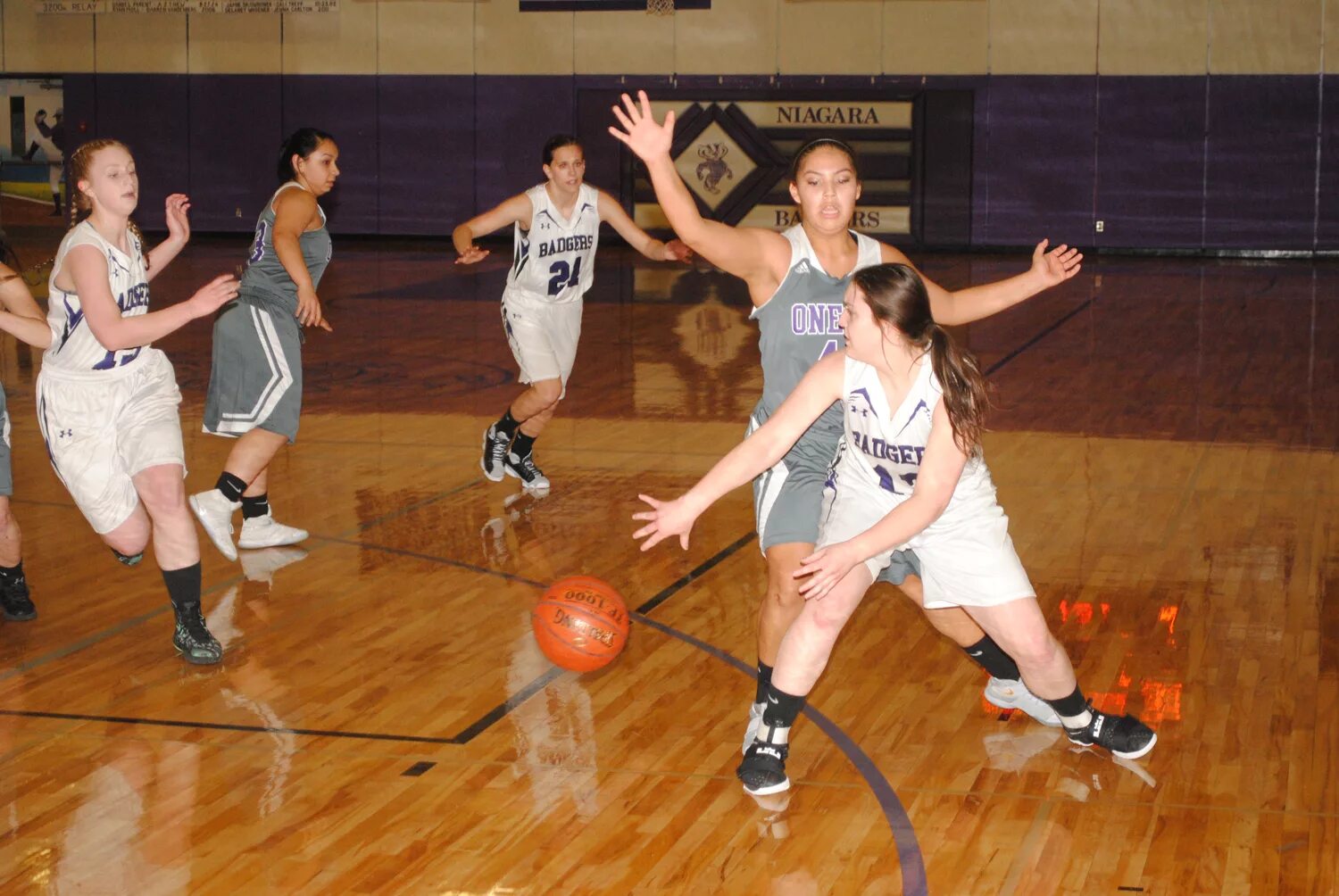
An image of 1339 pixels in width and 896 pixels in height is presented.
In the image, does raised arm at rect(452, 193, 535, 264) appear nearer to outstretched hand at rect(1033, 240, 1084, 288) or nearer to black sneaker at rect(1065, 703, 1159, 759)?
outstretched hand at rect(1033, 240, 1084, 288)

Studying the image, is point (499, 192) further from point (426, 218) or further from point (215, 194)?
point (215, 194)

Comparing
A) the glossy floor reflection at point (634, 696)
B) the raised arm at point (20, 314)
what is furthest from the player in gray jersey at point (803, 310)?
the raised arm at point (20, 314)

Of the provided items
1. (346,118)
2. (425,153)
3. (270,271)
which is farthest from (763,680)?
(346,118)

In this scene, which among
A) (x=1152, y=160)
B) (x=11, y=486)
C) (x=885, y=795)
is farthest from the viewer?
(x=1152, y=160)

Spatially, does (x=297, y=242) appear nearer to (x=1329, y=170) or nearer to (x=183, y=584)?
(x=183, y=584)

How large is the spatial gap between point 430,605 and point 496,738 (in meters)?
1.57

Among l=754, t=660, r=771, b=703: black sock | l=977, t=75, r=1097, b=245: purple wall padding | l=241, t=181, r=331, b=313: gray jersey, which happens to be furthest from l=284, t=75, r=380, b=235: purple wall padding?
l=754, t=660, r=771, b=703: black sock

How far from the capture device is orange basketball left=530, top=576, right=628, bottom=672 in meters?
5.45

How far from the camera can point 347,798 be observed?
14.7 ft

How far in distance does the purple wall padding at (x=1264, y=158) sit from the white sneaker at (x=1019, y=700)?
709 inches

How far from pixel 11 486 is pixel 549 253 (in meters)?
3.24

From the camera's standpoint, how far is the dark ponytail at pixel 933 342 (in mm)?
4168

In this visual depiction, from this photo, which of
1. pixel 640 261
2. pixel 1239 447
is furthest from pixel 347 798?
pixel 640 261

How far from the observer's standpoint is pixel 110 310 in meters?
5.27
